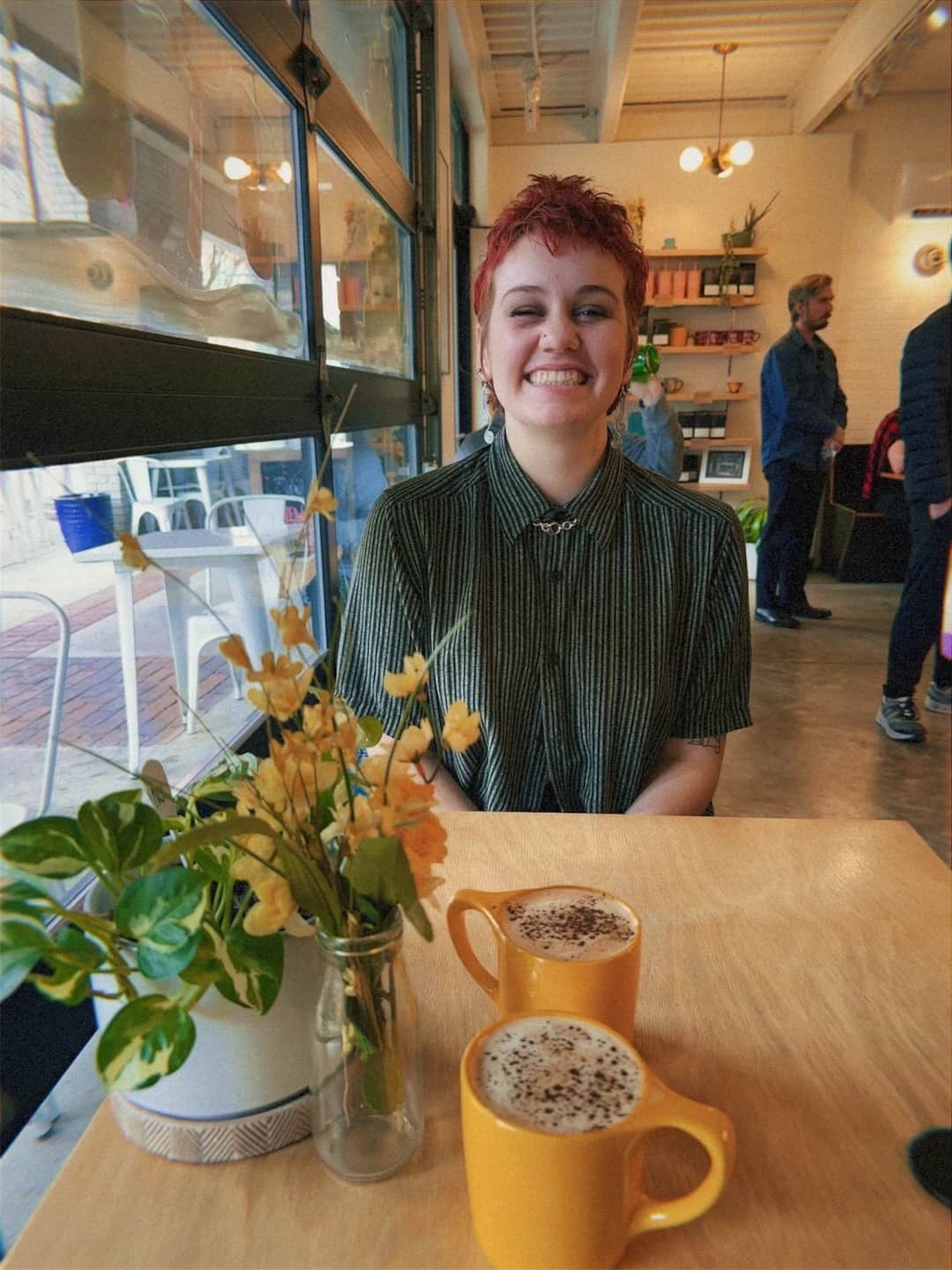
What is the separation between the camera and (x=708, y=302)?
23.9 feet

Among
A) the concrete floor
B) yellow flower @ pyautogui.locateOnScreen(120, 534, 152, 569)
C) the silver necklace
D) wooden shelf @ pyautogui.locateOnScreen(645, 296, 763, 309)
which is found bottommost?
the concrete floor

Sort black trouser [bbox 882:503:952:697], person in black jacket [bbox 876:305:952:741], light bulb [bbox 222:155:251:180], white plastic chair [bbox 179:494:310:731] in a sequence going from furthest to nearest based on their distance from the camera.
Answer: black trouser [bbox 882:503:952:697] → person in black jacket [bbox 876:305:952:741] → white plastic chair [bbox 179:494:310:731] → light bulb [bbox 222:155:251:180]

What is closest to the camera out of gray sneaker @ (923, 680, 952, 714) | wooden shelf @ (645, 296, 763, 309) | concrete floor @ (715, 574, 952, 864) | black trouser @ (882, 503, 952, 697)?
concrete floor @ (715, 574, 952, 864)

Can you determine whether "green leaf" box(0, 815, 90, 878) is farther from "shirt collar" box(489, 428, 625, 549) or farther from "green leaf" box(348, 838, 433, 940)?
"shirt collar" box(489, 428, 625, 549)

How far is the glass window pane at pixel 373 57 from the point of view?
2686 mm

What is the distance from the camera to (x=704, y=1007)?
2.38 ft

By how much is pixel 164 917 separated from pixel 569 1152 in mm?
243

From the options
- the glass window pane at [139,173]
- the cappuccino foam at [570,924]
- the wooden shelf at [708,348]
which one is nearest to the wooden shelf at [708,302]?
the wooden shelf at [708,348]

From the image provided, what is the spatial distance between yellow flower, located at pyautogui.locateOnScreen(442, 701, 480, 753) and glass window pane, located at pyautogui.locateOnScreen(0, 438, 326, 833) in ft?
0.42

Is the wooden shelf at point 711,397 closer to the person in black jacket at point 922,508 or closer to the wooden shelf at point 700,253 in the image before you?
the wooden shelf at point 700,253

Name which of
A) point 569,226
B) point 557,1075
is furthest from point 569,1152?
point 569,226

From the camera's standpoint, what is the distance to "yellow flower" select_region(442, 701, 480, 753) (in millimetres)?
510

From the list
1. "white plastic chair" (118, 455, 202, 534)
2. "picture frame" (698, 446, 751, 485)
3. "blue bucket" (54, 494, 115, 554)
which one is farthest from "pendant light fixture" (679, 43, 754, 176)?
"blue bucket" (54, 494, 115, 554)

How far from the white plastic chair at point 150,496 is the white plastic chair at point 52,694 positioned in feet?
0.97
